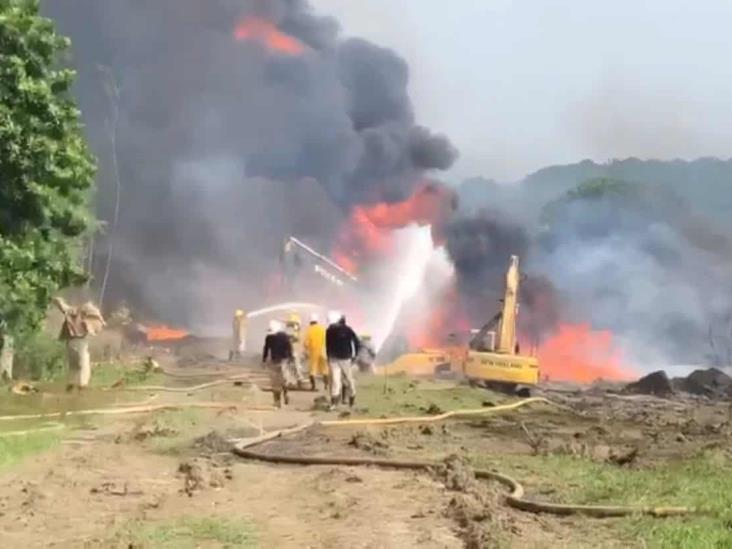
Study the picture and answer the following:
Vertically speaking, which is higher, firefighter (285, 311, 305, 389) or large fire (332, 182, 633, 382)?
large fire (332, 182, 633, 382)

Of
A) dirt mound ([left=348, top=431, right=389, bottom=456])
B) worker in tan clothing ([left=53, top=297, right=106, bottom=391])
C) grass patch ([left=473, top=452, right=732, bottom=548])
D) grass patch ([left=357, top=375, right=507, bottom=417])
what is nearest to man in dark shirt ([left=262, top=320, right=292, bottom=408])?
grass patch ([left=357, top=375, right=507, bottom=417])

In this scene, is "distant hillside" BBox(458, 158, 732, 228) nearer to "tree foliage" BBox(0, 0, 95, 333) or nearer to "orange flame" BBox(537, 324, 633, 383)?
"orange flame" BBox(537, 324, 633, 383)

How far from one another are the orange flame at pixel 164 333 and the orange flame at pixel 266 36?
33.1ft

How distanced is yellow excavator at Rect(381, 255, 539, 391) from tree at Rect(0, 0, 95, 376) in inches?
387

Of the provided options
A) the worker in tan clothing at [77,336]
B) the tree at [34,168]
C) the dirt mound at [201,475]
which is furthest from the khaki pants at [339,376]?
the dirt mound at [201,475]

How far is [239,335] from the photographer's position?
33281 mm

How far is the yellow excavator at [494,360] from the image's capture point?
2430 centimetres

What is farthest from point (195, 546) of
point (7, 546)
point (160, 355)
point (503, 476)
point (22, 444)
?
point (160, 355)

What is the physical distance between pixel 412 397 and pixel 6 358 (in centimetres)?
708

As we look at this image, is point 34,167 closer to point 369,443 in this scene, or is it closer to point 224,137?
point 369,443

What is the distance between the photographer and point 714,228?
3884cm

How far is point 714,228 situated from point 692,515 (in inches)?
1310

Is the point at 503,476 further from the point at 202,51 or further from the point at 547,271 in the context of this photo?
the point at 202,51

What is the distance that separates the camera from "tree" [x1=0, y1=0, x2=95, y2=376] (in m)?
15.9
